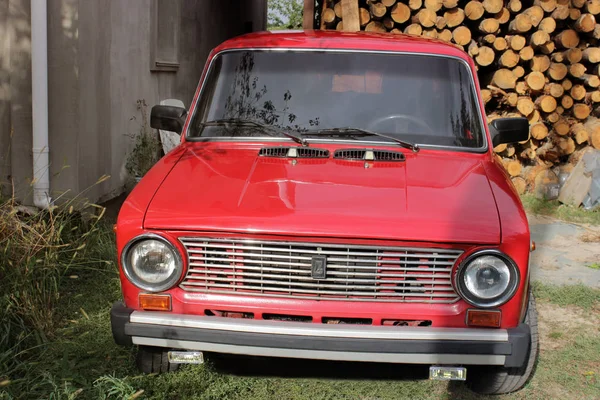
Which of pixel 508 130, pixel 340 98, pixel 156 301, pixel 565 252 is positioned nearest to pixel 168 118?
pixel 340 98

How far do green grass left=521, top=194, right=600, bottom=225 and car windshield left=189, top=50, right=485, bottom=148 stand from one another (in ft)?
15.1

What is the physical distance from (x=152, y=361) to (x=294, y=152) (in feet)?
4.24

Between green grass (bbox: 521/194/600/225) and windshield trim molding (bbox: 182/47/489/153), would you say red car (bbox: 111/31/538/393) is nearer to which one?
windshield trim molding (bbox: 182/47/489/153)

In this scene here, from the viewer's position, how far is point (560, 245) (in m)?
7.18

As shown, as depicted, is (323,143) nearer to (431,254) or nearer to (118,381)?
(431,254)

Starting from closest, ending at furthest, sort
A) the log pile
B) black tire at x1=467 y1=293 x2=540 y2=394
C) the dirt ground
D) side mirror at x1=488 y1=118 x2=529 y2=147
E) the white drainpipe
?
black tire at x1=467 y1=293 x2=540 y2=394, side mirror at x1=488 y1=118 x2=529 y2=147, the white drainpipe, the dirt ground, the log pile

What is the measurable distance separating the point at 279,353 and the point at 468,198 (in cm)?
113

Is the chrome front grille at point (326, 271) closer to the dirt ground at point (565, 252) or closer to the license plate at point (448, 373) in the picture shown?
the license plate at point (448, 373)

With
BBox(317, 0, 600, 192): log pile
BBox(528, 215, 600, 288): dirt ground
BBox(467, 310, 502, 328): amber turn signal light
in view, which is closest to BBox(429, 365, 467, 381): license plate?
BBox(467, 310, 502, 328): amber turn signal light

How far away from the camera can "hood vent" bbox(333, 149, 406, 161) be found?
3871 millimetres

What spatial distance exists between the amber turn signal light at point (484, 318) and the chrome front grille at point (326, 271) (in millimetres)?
102

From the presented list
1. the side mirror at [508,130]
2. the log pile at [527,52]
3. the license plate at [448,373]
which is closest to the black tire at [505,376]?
the license plate at [448,373]

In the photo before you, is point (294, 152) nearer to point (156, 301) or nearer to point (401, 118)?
point (401, 118)

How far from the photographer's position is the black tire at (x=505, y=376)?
3.55 metres
